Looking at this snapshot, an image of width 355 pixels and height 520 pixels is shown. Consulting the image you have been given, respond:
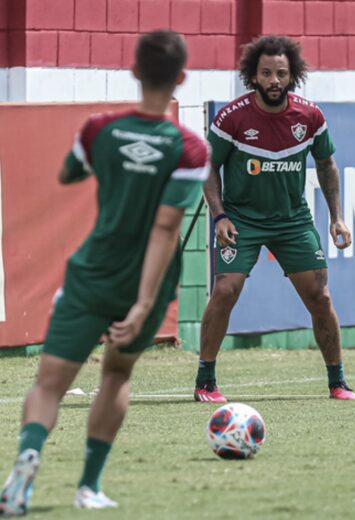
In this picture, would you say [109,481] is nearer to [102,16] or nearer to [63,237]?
[63,237]

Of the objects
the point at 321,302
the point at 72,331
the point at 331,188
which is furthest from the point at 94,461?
the point at 331,188

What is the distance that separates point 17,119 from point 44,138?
31 cm

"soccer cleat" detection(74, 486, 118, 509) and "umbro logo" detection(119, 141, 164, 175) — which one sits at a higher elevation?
"umbro logo" detection(119, 141, 164, 175)

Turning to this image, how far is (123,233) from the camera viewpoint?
5.79m

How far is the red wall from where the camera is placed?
14133 millimetres

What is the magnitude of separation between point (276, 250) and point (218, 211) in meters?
0.50

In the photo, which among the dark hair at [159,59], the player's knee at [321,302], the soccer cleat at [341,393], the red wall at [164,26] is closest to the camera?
the dark hair at [159,59]

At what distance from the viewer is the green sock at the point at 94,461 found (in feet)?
19.9

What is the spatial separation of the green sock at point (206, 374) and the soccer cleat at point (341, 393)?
835 mm

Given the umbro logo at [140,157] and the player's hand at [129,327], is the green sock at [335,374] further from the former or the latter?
the umbro logo at [140,157]

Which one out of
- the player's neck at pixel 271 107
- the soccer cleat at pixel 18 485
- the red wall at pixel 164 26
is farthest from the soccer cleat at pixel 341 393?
the red wall at pixel 164 26

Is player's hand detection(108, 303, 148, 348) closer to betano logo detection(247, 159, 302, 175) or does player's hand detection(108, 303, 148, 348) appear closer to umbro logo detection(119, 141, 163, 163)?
umbro logo detection(119, 141, 163, 163)

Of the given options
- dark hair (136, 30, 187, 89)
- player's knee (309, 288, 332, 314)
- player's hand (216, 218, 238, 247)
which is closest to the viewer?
dark hair (136, 30, 187, 89)

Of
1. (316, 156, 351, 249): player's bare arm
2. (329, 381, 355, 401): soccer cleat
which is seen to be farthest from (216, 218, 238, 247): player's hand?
(329, 381, 355, 401): soccer cleat
